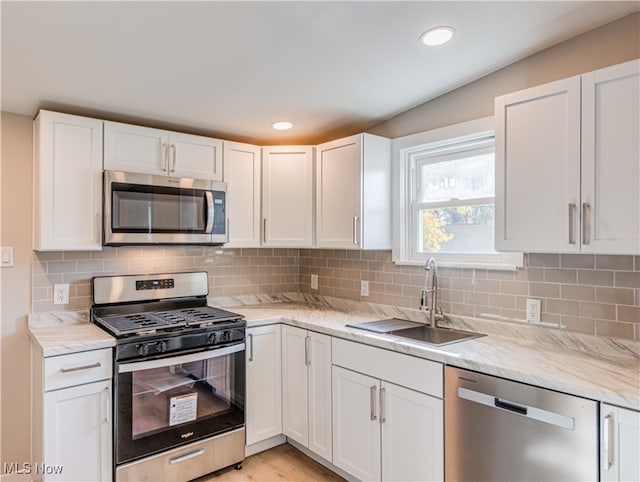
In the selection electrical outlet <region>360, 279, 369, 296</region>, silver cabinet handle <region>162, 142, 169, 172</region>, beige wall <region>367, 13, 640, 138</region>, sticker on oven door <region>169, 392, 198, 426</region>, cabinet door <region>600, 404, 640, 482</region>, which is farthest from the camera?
electrical outlet <region>360, 279, 369, 296</region>

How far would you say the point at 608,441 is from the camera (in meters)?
1.40

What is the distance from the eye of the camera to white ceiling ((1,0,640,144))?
167cm

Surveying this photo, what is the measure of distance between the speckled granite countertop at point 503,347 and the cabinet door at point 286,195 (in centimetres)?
59

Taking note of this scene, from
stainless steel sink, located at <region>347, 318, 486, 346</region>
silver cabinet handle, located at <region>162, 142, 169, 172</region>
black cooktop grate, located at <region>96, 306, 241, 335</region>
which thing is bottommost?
stainless steel sink, located at <region>347, 318, 486, 346</region>

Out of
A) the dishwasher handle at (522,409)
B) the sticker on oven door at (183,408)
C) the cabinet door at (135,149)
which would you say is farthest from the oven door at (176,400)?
the dishwasher handle at (522,409)

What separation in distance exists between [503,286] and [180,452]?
206 centimetres

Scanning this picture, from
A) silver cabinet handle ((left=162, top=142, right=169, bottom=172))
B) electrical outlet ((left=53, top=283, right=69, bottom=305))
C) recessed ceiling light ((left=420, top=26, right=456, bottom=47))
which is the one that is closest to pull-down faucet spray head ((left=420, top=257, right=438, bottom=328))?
recessed ceiling light ((left=420, top=26, right=456, bottom=47))

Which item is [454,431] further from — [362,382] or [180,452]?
[180,452]

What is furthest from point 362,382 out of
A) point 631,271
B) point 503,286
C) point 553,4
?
point 553,4

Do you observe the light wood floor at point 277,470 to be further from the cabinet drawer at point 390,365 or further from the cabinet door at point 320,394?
the cabinet drawer at point 390,365

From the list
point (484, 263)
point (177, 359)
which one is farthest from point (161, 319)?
point (484, 263)

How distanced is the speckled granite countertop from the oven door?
0.90ft

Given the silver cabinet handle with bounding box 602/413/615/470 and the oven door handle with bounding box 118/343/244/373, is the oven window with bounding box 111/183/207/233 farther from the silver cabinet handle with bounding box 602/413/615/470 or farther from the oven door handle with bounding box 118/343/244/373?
the silver cabinet handle with bounding box 602/413/615/470

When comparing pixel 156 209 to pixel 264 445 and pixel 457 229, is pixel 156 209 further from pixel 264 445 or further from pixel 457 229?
pixel 457 229
